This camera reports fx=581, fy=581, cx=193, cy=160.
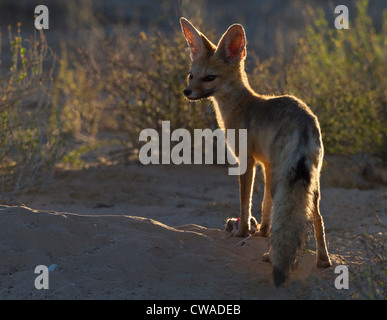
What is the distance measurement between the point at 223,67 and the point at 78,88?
703 cm

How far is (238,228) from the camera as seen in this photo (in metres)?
4.79

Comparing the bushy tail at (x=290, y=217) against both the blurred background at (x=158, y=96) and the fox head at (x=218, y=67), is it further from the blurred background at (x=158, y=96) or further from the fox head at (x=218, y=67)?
the blurred background at (x=158, y=96)

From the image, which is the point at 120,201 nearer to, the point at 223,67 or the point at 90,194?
the point at 90,194

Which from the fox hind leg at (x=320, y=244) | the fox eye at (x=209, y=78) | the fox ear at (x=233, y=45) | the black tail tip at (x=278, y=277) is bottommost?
the black tail tip at (x=278, y=277)

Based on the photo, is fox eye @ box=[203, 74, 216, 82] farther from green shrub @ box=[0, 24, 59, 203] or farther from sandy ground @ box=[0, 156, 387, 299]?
green shrub @ box=[0, 24, 59, 203]

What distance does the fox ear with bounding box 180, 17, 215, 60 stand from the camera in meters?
4.97

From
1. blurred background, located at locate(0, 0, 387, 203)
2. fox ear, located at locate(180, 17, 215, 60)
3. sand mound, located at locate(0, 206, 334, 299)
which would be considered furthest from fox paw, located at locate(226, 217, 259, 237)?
blurred background, located at locate(0, 0, 387, 203)

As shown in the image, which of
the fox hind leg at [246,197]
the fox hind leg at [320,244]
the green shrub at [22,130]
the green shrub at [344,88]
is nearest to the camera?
the fox hind leg at [320,244]

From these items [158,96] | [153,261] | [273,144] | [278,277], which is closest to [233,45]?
[273,144]

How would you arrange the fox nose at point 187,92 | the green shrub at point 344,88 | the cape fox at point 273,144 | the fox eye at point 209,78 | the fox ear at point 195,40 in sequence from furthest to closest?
the green shrub at point 344,88
the fox ear at point 195,40
the fox eye at point 209,78
the fox nose at point 187,92
the cape fox at point 273,144

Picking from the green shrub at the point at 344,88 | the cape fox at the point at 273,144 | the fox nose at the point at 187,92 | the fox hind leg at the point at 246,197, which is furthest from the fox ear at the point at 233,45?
the green shrub at the point at 344,88

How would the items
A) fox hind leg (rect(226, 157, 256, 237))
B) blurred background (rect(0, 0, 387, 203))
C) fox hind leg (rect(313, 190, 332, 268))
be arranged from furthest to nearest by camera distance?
blurred background (rect(0, 0, 387, 203)) → fox hind leg (rect(226, 157, 256, 237)) → fox hind leg (rect(313, 190, 332, 268))

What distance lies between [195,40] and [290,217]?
83.1 inches

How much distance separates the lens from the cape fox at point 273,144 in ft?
11.8
